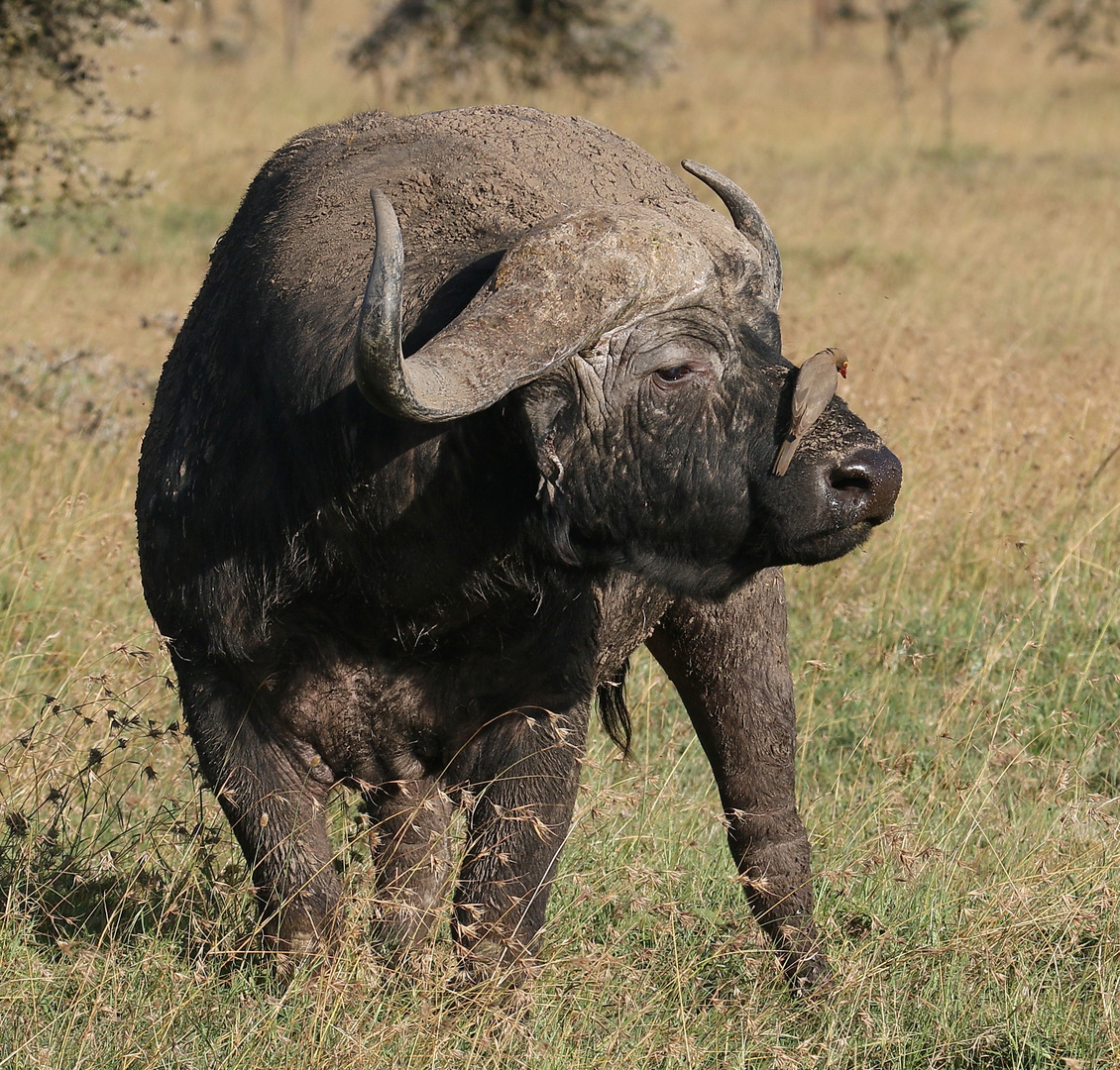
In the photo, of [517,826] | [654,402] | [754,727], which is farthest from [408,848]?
[654,402]

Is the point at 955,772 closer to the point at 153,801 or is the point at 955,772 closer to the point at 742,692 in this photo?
the point at 742,692

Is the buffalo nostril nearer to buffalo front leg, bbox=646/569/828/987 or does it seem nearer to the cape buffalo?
the cape buffalo

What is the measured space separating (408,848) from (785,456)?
1667 millimetres

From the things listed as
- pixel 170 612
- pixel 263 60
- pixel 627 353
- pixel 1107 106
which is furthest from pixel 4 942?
pixel 263 60

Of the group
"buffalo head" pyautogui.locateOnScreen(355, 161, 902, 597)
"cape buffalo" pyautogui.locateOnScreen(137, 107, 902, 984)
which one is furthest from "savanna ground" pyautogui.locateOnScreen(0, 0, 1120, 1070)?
"buffalo head" pyautogui.locateOnScreen(355, 161, 902, 597)

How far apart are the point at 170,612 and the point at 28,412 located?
4288 mm

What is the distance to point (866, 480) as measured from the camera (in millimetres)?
2900

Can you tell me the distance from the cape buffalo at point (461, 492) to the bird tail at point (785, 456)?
33 mm

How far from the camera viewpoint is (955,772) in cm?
460

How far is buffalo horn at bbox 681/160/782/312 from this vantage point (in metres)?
3.46

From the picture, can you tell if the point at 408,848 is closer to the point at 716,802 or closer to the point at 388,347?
the point at 716,802

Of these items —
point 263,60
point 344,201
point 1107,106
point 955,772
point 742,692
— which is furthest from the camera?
point 263,60

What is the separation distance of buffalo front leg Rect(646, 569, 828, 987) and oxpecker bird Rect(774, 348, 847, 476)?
1.12 meters

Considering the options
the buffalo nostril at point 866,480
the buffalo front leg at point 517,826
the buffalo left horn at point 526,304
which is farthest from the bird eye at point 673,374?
the buffalo front leg at point 517,826
